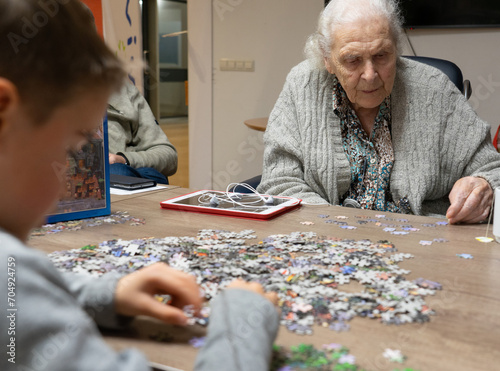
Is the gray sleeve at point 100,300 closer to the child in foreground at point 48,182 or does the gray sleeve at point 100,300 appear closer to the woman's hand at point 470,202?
the child in foreground at point 48,182

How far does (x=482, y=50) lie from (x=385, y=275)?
12.7ft

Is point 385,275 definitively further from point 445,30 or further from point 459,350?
point 445,30

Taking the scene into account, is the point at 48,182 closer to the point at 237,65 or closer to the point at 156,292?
the point at 156,292

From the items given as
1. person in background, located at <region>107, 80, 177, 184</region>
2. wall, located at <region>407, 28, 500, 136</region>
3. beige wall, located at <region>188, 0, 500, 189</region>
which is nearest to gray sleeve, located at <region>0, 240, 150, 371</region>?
person in background, located at <region>107, 80, 177, 184</region>

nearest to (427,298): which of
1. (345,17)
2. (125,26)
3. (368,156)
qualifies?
(368,156)

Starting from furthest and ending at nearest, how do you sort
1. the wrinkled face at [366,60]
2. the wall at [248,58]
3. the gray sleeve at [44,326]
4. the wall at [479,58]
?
the wall at [248,58]
the wall at [479,58]
the wrinkled face at [366,60]
the gray sleeve at [44,326]

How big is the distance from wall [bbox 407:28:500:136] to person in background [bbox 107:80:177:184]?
105 inches

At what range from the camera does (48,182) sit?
70cm

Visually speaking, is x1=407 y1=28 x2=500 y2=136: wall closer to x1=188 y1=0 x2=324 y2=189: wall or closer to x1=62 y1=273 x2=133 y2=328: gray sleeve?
x1=188 y1=0 x2=324 y2=189: wall

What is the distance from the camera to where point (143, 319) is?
3.00 feet

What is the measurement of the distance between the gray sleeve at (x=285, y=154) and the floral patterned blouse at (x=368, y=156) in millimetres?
188

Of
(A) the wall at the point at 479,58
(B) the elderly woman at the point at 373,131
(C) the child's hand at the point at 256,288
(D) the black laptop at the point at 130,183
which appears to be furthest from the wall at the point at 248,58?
(C) the child's hand at the point at 256,288

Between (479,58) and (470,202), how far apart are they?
3197 millimetres

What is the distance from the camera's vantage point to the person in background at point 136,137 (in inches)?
119
